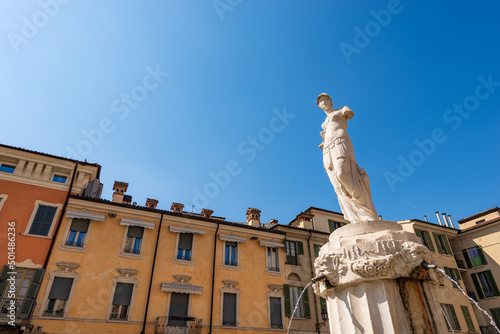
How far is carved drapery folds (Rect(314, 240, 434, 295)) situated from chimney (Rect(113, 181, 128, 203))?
20.7 meters

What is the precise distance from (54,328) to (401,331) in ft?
57.5

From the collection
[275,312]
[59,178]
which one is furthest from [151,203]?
[275,312]

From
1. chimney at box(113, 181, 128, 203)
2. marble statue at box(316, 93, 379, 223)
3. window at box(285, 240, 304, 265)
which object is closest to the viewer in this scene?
marble statue at box(316, 93, 379, 223)

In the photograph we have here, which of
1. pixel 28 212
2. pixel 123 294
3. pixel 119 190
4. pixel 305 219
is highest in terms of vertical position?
pixel 119 190

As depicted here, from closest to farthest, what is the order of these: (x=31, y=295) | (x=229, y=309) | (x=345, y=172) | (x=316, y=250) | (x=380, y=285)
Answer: (x=380, y=285) → (x=345, y=172) → (x=31, y=295) → (x=229, y=309) → (x=316, y=250)

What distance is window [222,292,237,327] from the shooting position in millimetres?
19797

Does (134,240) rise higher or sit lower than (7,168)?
lower

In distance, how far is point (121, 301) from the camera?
58.6ft

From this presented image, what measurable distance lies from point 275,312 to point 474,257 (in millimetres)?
21609

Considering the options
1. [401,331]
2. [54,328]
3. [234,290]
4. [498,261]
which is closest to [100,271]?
[54,328]

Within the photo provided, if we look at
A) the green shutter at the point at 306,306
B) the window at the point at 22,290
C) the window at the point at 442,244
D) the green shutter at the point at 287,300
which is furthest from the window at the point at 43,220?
the window at the point at 442,244

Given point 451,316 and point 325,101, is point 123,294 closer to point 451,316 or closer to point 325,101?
point 325,101

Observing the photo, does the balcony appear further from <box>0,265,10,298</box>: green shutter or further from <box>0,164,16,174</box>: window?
<box>0,164,16,174</box>: window

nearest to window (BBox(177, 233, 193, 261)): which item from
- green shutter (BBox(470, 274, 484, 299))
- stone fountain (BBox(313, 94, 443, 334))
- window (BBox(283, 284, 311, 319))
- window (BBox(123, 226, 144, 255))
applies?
window (BBox(123, 226, 144, 255))
